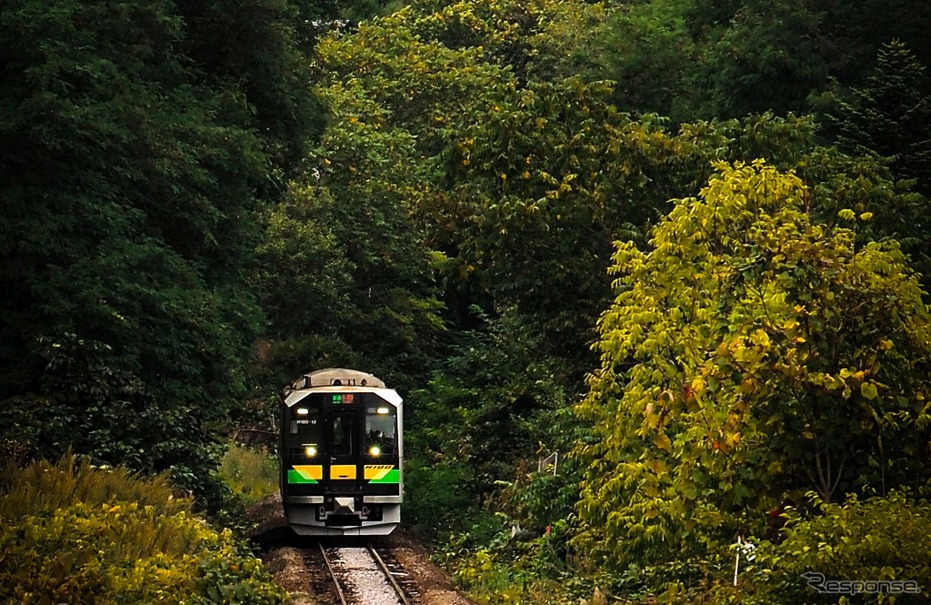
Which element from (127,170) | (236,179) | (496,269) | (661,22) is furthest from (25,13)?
(661,22)

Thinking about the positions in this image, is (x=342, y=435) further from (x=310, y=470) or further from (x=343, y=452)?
(x=310, y=470)

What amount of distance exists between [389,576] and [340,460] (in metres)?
3.93

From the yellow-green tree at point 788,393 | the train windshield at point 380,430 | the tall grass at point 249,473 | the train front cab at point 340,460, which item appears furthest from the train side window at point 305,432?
the yellow-green tree at point 788,393

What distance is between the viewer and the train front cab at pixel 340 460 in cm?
2252

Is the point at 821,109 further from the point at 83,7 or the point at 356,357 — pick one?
the point at 83,7

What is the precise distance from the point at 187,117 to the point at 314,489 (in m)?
6.87

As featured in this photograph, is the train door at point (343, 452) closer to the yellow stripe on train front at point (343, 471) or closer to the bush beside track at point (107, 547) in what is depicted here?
the yellow stripe on train front at point (343, 471)

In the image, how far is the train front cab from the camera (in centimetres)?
2252

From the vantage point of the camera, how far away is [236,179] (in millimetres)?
23016

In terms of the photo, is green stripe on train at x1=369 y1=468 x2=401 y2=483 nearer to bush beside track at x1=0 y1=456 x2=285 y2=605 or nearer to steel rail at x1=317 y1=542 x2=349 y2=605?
steel rail at x1=317 y1=542 x2=349 y2=605

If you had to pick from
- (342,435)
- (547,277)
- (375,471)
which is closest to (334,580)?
(375,471)

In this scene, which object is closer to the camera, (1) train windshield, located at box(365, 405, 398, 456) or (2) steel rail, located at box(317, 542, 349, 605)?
(2) steel rail, located at box(317, 542, 349, 605)

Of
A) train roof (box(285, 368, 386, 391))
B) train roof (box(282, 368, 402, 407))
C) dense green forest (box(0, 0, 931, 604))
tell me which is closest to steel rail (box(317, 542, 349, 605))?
dense green forest (box(0, 0, 931, 604))

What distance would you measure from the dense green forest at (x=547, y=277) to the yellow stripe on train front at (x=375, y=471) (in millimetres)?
1864
